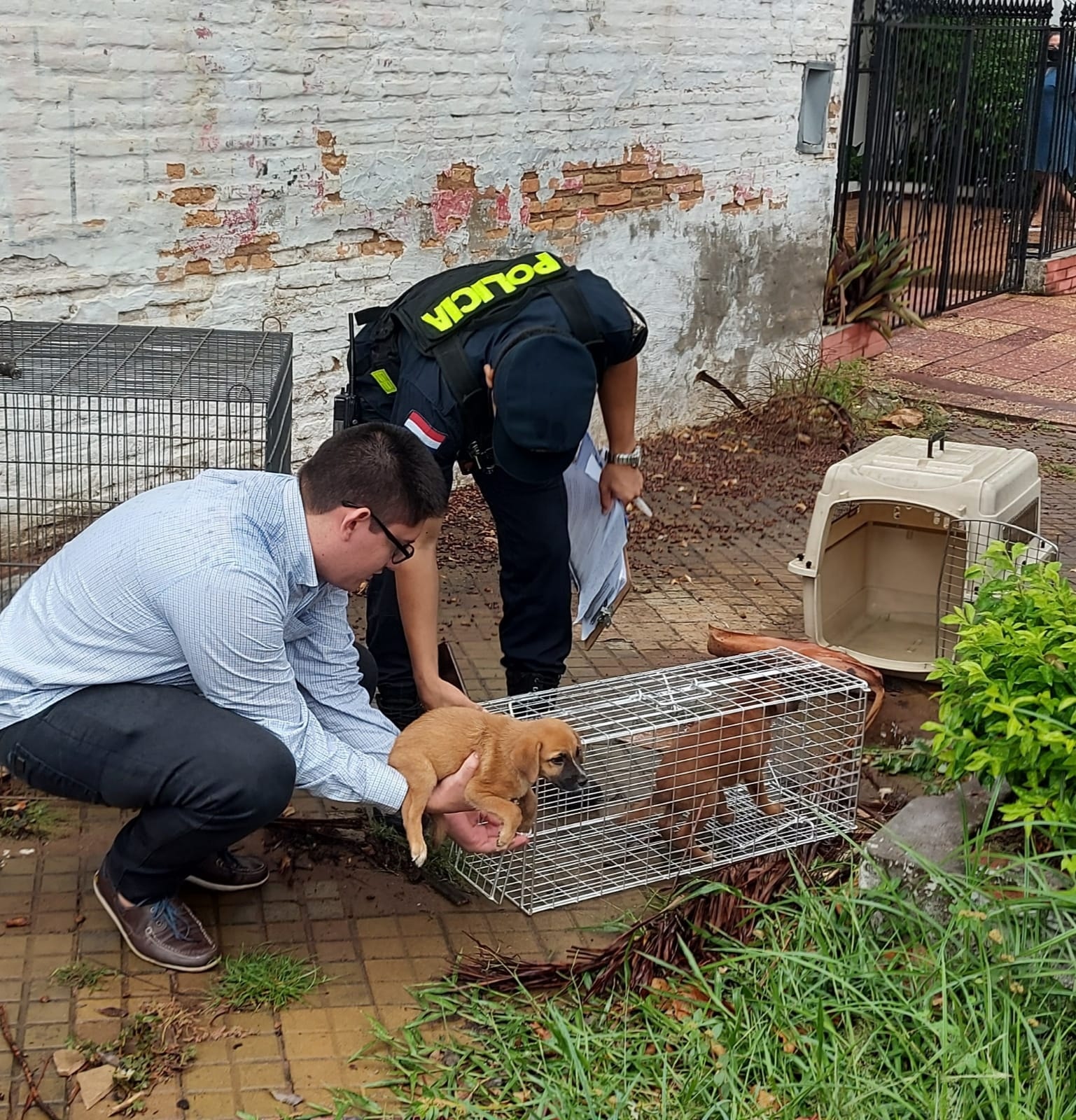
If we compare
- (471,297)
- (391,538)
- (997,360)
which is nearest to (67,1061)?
(391,538)

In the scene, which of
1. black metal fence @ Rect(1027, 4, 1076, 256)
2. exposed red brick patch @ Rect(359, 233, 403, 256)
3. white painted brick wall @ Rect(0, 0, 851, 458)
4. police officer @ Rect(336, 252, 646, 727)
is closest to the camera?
police officer @ Rect(336, 252, 646, 727)

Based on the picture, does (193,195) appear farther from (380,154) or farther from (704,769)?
(704,769)

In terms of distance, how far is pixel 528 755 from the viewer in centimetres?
361

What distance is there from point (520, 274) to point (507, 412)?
663mm

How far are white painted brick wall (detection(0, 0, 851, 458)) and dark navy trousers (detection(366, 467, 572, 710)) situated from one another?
2.17m

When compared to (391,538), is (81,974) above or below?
below

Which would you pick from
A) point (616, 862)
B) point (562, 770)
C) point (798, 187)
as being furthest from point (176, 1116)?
point (798, 187)

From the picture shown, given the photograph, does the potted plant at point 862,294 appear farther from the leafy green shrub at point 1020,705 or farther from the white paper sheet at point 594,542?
the leafy green shrub at point 1020,705

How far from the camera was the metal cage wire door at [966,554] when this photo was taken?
17.1 ft

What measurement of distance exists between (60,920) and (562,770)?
4.81ft

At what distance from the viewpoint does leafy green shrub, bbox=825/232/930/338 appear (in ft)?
34.6

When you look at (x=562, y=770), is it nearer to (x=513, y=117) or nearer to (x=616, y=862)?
(x=616, y=862)

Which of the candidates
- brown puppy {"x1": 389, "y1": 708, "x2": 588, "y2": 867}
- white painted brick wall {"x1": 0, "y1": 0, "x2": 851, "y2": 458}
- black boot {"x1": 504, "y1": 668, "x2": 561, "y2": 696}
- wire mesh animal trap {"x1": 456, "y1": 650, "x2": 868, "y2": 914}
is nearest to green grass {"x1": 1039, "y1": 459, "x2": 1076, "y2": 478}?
white painted brick wall {"x1": 0, "y1": 0, "x2": 851, "y2": 458}

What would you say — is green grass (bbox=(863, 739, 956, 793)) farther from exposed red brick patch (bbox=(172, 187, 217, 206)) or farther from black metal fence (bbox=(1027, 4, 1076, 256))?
black metal fence (bbox=(1027, 4, 1076, 256))
